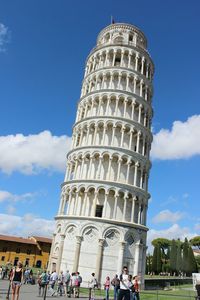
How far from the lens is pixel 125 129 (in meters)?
39.0

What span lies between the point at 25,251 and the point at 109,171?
173 ft

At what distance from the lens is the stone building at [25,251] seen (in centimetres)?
7650

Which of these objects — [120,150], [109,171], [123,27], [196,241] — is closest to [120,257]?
[109,171]

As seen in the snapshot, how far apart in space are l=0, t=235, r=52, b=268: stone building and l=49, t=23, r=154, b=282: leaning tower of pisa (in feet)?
149

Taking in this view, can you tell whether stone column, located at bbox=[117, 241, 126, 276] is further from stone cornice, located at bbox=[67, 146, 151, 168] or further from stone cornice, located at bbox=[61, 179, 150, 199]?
stone cornice, located at bbox=[67, 146, 151, 168]

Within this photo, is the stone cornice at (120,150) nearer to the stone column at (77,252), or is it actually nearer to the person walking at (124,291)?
the stone column at (77,252)

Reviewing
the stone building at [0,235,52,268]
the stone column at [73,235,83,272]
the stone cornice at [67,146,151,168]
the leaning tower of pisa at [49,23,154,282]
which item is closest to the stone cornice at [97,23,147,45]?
the leaning tower of pisa at [49,23,154,282]

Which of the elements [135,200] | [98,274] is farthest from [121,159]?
[98,274]

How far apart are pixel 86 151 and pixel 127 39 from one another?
19.8m

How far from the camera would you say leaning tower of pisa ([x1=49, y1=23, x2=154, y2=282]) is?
110 ft

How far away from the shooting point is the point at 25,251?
79.2 meters

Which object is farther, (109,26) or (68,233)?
(109,26)

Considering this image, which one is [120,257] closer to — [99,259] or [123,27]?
[99,259]

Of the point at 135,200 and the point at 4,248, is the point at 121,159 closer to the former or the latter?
the point at 135,200
